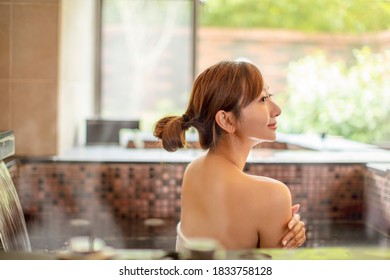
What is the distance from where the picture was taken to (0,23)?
1.41 meters

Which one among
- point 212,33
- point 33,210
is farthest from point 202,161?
point 212,33

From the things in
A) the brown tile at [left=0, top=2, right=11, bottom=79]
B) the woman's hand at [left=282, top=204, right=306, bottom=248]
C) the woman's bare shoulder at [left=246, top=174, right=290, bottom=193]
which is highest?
the brown tile at [left=0, top=2, right=11, bottom=79]

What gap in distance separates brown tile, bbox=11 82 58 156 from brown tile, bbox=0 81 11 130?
0.01 metres

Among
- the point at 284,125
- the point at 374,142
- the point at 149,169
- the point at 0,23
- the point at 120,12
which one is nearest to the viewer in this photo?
the point at 0,23

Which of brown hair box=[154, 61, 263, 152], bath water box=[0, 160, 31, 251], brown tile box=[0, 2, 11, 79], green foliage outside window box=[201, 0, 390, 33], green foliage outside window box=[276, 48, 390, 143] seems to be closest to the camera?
brown hair box=[154, 61, 263, 152]

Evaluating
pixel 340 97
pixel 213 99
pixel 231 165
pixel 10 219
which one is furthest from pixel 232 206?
pixel 340 97

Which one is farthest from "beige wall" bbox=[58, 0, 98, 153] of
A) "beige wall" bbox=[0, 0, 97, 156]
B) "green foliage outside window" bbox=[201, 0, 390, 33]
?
"green foliage outside window" bbox=[201, 0, 390, 33]

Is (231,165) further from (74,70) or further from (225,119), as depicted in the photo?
(74,70)

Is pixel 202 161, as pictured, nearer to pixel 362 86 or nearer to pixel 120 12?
pixel 120 12

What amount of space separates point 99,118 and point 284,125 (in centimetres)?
70

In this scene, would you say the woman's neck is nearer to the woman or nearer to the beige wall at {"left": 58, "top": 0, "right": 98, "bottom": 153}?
the woman

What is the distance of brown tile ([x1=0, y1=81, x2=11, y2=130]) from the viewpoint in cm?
146

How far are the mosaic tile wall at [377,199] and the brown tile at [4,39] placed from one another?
1.03 m

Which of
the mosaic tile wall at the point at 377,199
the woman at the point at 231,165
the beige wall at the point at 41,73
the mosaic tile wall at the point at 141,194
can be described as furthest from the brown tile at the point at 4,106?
the mosaic tile wall at the point at 377,199
